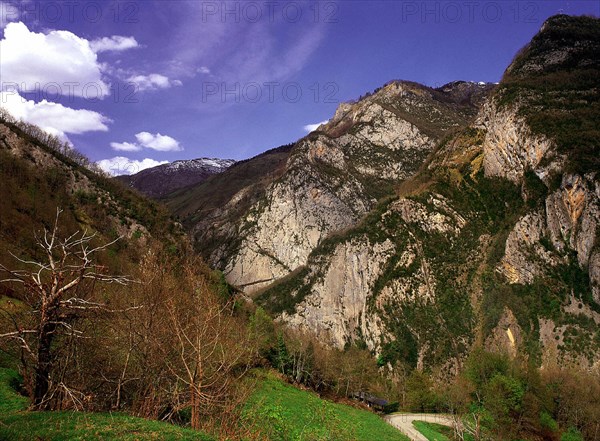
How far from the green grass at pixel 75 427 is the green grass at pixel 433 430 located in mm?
34482

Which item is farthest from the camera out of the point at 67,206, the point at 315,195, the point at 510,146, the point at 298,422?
the point at 315,195

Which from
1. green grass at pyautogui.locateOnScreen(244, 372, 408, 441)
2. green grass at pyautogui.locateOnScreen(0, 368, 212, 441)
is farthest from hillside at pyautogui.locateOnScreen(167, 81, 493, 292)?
green grass at pyautogui.locateOnScreen(0, 368, 212, 441)

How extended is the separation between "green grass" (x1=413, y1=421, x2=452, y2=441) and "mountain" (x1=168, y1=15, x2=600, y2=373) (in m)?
45.8

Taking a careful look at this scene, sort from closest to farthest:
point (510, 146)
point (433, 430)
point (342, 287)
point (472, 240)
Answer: point (433, 430), point (472, 240), point (510, 146), point (342, 287)

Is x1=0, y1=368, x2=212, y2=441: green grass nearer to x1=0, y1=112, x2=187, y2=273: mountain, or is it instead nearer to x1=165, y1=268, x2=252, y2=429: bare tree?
x1=165, y1=268, x2=252, y2=429: bare tree

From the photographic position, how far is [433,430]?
43344mm

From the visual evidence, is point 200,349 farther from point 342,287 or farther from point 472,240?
point 342,287

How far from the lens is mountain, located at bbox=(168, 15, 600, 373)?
86562mm

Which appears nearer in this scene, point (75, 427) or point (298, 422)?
point (75, 427)

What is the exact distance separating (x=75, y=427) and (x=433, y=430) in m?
43.7

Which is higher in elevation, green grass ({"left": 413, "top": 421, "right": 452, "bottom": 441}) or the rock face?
the rock face

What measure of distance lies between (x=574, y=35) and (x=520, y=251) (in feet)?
288

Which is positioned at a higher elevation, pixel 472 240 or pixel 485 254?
pixel 472 240

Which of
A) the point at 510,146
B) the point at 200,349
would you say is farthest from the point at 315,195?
the point at 200,349
